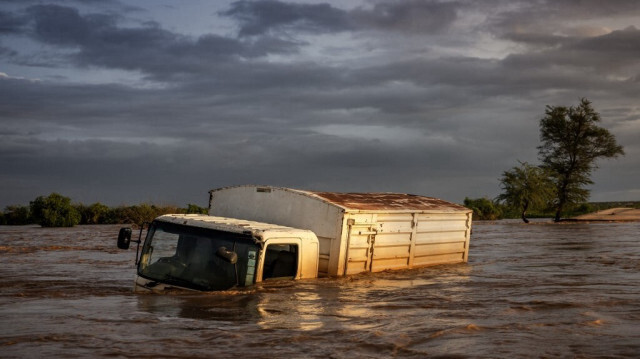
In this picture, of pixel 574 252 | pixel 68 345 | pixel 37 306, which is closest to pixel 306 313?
pixel 68 345

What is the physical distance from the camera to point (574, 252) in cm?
2197

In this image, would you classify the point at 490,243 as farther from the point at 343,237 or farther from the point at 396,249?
the point at 343,237

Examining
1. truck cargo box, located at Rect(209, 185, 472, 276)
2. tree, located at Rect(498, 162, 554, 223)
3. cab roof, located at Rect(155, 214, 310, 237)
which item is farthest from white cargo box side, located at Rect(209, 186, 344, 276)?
tree, located at Rect(498, 162, 554, 223)

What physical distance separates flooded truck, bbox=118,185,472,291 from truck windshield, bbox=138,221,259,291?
1cm

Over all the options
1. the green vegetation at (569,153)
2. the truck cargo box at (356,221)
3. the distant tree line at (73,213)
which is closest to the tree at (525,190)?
the green vegetation at (569,153)

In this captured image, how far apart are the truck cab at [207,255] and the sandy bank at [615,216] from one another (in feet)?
151

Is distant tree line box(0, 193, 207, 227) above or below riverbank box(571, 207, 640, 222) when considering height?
below

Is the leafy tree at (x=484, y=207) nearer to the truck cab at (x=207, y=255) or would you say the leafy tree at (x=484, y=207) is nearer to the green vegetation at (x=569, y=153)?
the green vegetation at (x=569, y=153)

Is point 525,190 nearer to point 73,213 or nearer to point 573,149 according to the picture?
point 573,149

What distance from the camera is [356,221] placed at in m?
12.2

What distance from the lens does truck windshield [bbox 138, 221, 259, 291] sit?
985cm

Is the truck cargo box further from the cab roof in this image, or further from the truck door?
the cab roof

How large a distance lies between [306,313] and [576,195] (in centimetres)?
4752

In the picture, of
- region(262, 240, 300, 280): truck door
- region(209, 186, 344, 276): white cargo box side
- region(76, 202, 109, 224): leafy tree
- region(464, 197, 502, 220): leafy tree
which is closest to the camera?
region(262, 240, 300, 280): truck door
